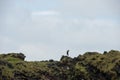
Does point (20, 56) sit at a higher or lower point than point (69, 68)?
higher

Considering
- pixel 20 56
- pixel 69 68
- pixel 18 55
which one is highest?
pixel 18 55

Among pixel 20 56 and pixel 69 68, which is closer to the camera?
pixel 69 68

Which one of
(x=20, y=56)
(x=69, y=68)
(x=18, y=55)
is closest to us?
(x=69, y=68)

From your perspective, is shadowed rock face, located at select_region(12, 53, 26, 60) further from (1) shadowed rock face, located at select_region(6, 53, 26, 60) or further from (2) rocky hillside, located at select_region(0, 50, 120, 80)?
(2) rocky hillside, located at select_region(0, 50, 120, 80)

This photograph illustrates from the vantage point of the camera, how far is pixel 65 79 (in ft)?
268

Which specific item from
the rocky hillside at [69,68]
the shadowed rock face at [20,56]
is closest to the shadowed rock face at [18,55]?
the shadowed rock face at [20,56]

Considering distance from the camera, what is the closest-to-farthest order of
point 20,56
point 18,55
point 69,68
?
point 69,68 < point 18,55 < point 20,56

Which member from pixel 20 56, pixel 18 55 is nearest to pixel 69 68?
pixel 20 56

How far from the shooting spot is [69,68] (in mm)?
82938

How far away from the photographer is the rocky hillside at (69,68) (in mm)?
77375

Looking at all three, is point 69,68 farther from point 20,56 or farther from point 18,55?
point 18,55

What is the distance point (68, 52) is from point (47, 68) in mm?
9169

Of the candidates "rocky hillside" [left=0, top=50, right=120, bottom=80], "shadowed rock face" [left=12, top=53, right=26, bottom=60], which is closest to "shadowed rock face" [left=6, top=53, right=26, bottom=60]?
"shadowed rock face" [left=12, top=53, right=26, bottom=60]

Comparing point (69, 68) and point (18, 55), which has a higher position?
point (18, 55)
